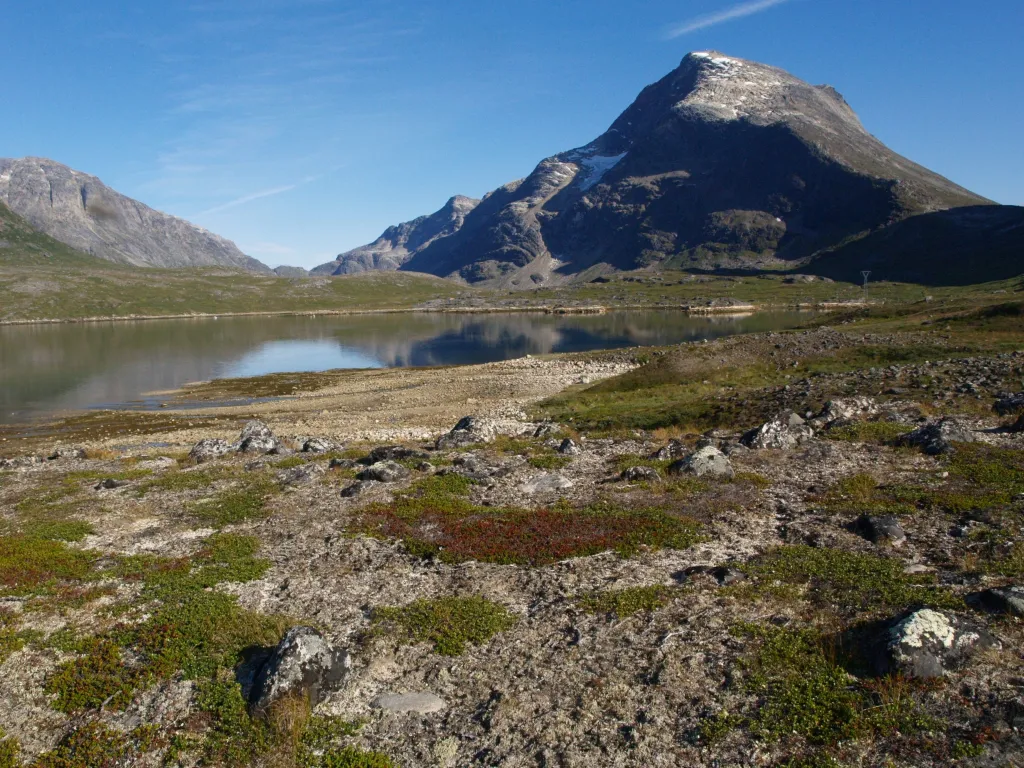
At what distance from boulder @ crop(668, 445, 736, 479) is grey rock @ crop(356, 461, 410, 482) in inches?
476

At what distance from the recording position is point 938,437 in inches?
1100

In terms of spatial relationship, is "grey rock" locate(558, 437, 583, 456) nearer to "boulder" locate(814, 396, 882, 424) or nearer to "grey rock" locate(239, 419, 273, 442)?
"boulder" locate(814, 396, 882, 424)

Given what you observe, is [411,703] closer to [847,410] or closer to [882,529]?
[882,529]

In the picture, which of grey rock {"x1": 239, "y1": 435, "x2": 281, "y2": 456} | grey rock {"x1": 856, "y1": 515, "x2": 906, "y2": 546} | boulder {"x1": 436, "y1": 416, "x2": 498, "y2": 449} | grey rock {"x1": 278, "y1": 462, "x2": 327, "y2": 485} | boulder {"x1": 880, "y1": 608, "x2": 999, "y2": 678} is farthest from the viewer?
boulder {"x1": 436, "y1": 416, "x2": 498, "y2": 449}

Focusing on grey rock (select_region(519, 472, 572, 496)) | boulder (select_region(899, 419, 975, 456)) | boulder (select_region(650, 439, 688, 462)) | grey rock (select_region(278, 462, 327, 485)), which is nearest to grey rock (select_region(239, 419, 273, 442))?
grey rock (select_region(278, 462, 327, 485))

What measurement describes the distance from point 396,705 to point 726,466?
18373 mm

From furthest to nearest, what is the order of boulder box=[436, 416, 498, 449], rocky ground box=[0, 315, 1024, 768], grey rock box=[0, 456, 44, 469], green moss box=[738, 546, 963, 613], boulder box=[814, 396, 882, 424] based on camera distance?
boulder box=[436, 416, 498, 449] → grey rock box=[0, 456, 44, 469] → boulder box=[814, 396, 882, 424] → green moss box=[738, 546, 963, 613] → rocky ground box=[0, 315, 1024, 768]

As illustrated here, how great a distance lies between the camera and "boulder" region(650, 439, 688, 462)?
30.1 metres

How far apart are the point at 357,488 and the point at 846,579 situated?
1862cm

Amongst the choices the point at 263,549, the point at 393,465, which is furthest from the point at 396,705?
the point at 393,465

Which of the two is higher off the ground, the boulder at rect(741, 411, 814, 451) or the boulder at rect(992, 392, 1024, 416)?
the boulder at rect(992, 392, 1024, 416)

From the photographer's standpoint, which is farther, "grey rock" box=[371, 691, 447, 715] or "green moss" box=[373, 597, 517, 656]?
"green moss" box=[373, 597, 517, 656]

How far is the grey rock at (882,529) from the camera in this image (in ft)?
62.8

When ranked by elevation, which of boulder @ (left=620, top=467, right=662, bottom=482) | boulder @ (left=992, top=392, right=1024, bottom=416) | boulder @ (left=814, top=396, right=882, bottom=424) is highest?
boulder @ (left=992, top=392, right=1024, bottom=416)
